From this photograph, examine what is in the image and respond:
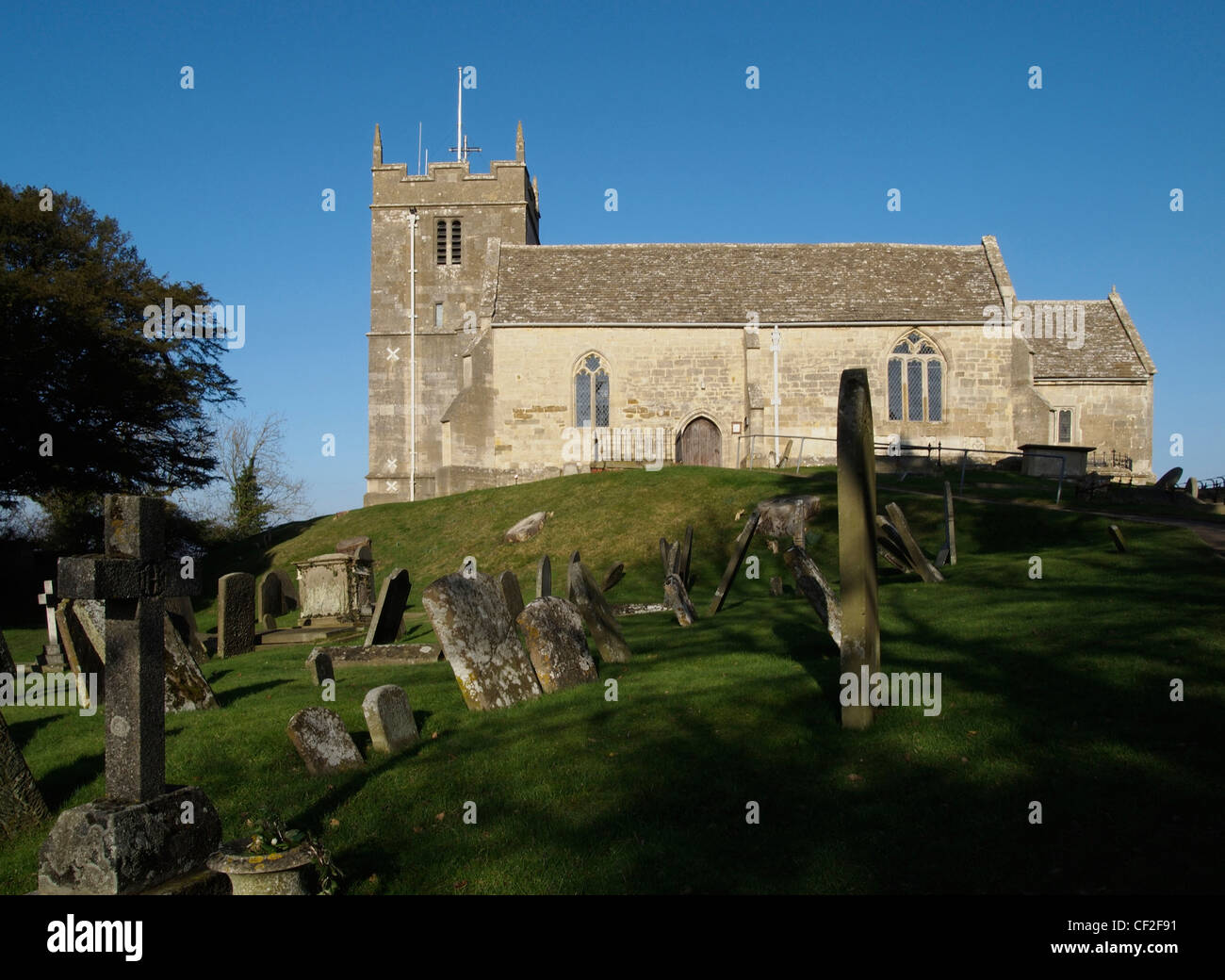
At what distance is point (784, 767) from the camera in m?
6.98

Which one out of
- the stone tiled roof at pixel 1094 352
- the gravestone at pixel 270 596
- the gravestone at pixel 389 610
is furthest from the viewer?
the stone tiled roof at pixel 1094 352

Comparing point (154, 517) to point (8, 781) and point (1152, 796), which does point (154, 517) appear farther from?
point (1152, 796)

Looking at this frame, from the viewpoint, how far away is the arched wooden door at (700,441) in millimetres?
37344

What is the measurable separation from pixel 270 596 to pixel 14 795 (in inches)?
536

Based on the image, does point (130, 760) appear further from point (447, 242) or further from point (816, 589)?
point (447, 242)

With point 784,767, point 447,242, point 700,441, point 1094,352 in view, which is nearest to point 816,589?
point 784,767

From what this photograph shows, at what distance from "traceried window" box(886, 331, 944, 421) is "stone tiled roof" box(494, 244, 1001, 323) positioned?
1264mm

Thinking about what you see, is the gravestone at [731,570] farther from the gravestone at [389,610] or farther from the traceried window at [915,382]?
the traceried window at [915,382]

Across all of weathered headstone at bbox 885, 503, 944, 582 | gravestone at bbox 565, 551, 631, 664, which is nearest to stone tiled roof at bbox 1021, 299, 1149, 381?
weathered headstone at bbox 885, 503, 944, 582

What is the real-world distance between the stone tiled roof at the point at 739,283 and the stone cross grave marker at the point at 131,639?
3128 centimetres

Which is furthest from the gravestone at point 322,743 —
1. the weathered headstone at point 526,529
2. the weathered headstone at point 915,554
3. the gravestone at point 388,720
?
the weathered headstone at point 526,529
